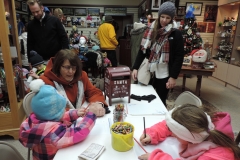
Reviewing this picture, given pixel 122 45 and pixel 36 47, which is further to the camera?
pixel 122 45

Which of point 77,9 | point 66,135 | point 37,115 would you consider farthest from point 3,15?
point 77,9

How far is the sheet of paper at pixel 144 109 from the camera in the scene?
1.32 metres

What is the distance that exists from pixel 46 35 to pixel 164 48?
160cm

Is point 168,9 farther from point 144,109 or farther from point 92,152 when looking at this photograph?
point 92,152

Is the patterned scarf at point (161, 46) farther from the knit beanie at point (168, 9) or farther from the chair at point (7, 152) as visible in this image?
the chair at point (7, 152)

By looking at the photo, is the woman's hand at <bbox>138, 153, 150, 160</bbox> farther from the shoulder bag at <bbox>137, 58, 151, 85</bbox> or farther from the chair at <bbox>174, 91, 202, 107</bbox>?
the shoulder bag at <bbox>137, 58, 151, 85</bbox>

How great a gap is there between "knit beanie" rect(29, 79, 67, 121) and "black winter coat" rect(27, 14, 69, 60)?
5.45 ft

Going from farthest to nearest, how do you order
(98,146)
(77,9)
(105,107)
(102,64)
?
(77,9) → (102,64) → (105,107) → (98,146)

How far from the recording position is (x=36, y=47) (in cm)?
252

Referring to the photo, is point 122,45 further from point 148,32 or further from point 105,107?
point 105,107

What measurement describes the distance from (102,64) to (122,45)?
264 cm

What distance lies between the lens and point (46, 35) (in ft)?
8.09

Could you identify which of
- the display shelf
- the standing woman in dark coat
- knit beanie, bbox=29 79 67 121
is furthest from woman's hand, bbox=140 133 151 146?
the display shelf

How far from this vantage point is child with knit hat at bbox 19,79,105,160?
36.9 inches
